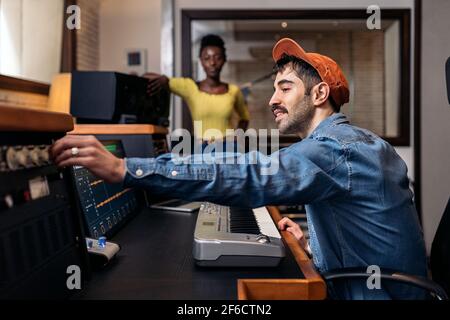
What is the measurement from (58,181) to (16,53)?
2.95m

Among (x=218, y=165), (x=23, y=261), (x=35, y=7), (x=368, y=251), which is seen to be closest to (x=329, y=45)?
(x=35, y=7)

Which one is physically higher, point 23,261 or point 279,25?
point 279,25

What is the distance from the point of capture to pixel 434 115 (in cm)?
432

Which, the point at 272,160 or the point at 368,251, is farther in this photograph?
the point at 368,251

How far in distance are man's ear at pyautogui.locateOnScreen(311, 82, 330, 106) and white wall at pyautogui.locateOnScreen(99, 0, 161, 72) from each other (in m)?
3.15

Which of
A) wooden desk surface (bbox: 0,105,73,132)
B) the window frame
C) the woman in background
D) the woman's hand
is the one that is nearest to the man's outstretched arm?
wooden desk surface (bbox: 0,105,73,132)

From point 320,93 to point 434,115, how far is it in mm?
3176

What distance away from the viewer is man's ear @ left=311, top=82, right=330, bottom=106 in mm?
1503

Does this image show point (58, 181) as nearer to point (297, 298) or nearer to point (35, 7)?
point (297, 298)

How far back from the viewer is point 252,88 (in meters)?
4.93

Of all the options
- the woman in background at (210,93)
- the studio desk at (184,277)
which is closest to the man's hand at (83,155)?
the studio desk at (184,277)

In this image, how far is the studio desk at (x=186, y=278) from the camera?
1.11m

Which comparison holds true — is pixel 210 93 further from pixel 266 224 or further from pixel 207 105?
pixel 266 224

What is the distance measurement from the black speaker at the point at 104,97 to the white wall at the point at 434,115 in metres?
2.68
